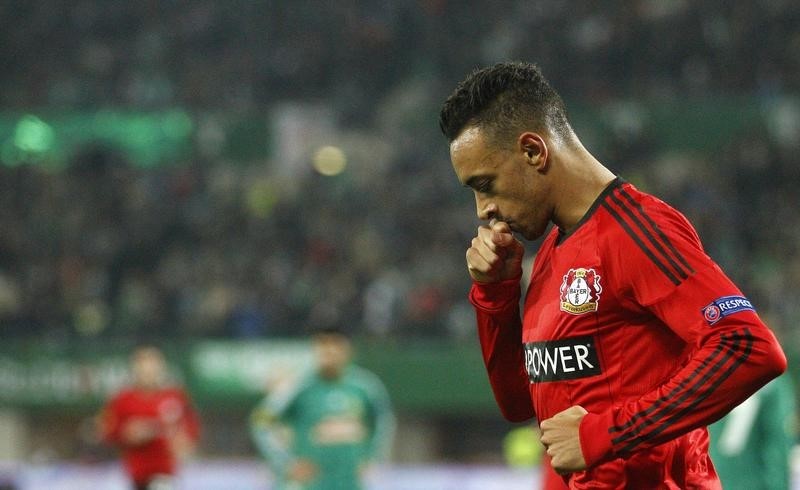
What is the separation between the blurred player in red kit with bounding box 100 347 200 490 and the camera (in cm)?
1079

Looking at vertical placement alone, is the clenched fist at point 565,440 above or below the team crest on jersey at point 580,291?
below

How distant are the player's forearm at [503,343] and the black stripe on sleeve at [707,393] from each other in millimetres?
637

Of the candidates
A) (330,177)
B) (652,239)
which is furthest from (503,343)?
(330,177)

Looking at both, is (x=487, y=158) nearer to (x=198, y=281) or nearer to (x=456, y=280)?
(x=456, y=280)

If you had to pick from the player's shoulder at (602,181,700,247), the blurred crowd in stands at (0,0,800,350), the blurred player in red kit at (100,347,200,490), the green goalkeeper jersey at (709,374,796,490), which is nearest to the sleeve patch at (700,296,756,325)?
the player's shoulder at (602,181,700,247)

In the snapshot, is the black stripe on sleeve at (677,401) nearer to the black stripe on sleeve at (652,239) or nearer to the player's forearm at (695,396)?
the player's forearm at (695,396)

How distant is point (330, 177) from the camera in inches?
727

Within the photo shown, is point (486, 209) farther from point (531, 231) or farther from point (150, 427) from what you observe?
point (150, 427)

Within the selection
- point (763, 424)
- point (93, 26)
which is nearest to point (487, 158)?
point (763, 424)

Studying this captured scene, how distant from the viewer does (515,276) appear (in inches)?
121

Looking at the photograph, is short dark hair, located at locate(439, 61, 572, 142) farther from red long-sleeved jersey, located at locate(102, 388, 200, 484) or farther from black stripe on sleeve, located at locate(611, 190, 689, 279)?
red long-sleeved jersey, located at locate(102, 388, 200, 484)

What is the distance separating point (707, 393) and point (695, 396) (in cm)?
2

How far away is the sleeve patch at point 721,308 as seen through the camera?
2502 millimetres

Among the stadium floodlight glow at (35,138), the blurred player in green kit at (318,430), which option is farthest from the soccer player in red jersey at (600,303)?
the stadium floodlight glow at (35,138)
